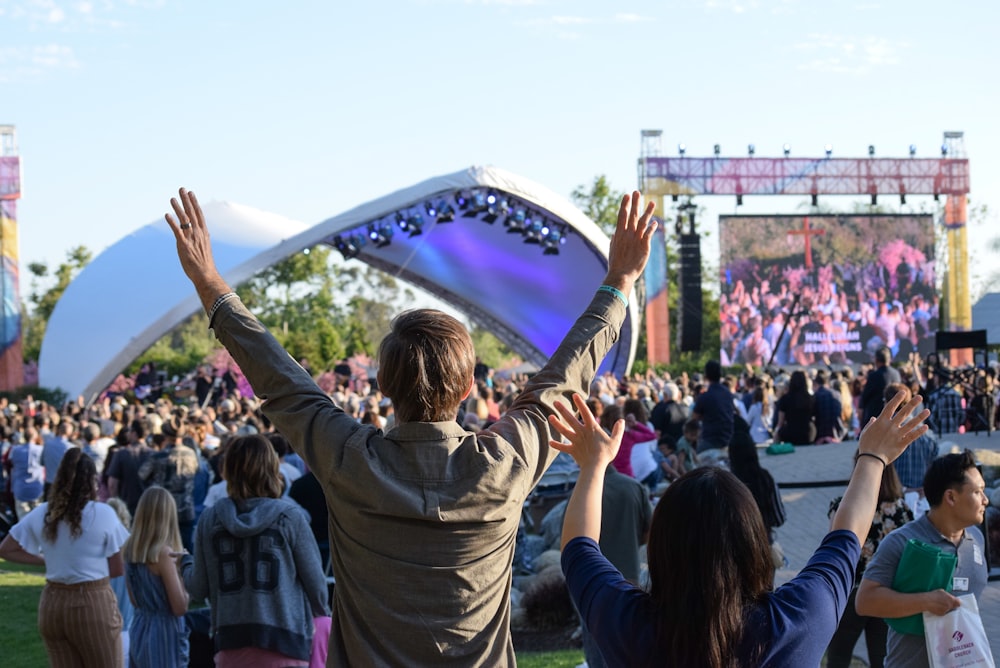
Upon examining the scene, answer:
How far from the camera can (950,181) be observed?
135ft

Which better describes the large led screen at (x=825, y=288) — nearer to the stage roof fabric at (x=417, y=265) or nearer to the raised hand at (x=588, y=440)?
the stage roof fabric at (x=417, y=265)

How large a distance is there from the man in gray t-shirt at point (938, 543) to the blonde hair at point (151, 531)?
2.94 m

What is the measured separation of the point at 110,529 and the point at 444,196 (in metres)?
17.9

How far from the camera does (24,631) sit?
368 inches

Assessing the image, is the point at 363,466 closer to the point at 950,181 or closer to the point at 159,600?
the point at 159,600

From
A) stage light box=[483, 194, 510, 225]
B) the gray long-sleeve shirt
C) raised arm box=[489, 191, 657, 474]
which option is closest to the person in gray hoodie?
the gray long-sleeve shirt

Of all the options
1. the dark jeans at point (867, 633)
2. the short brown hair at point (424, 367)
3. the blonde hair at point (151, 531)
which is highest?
the short brown hair at point (424, 367)

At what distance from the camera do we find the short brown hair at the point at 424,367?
93.1 inches

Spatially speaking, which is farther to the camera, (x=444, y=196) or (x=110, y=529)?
(x=444, y=196)

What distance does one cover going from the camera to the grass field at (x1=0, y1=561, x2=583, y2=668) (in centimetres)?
768

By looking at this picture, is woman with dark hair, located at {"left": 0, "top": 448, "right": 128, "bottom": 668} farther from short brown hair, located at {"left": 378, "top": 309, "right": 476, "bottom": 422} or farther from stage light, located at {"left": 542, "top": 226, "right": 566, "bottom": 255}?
stage light, located at {"left": 542, "top": 226, "right": 566, "bottom": 255}

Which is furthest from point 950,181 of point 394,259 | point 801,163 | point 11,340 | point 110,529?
point 110,529

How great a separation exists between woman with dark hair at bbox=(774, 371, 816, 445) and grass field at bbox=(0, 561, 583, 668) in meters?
8.19

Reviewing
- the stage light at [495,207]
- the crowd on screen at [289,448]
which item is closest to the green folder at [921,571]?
the crowd on screen at [289,448]
